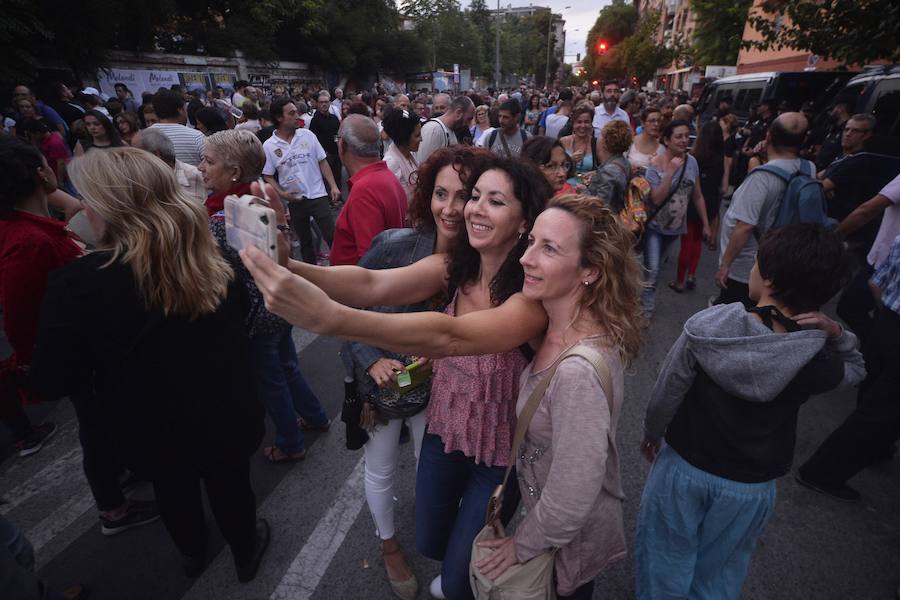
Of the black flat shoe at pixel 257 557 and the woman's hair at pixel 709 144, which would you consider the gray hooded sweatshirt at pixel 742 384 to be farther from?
the woman's hair at pixel 709 144

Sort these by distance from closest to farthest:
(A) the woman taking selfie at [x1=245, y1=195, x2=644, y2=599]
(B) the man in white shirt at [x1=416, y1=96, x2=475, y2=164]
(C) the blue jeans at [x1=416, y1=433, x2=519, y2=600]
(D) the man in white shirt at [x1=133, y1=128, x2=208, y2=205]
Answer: (A) the woman taking selfie at [x1=245, y1=195, x2=644, y2=599]
(C) the blue jeans at [x1=416, y1=433, x2=519, y2=600]
(D) the man in white shirt at [x1=133, y1=128, x2=208, y2=205]
(B) the man in white shirt at [x1=416, y1=96, x2=475, y2=164]

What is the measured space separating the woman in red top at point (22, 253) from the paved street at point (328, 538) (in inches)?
35.7

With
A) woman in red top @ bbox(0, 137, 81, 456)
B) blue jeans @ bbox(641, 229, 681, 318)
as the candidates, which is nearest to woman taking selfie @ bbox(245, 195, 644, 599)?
woman in red top @ bbox(0, 137, 81, 456)

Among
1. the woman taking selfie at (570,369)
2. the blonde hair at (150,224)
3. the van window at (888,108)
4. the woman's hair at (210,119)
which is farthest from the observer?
the woman's hair at (210,119)

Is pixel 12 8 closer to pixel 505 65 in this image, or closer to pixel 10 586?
pixel 10 586

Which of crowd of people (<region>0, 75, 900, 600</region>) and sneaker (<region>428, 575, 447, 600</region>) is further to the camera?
sneaker (<region>428, 575, 447, 600</region>)

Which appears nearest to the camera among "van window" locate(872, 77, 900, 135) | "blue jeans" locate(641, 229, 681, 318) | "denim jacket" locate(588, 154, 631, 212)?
"denim jacket" locate(588, 154, 631, 212)

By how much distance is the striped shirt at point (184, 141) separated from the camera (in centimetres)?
452

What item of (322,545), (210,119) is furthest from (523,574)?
(210,119)

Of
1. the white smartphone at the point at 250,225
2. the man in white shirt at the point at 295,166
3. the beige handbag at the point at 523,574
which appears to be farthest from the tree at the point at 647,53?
the white smartphone at the point at 250,225

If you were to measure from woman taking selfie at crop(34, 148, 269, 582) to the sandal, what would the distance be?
3.46ft

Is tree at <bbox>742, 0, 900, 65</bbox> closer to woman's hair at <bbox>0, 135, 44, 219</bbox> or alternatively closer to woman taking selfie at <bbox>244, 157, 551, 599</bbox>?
woman taking selfie at <bbox>244, 157, 551, 599</bbox>

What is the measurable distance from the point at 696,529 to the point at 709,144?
16.6ft

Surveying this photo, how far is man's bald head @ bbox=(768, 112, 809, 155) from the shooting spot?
11.1 feet
